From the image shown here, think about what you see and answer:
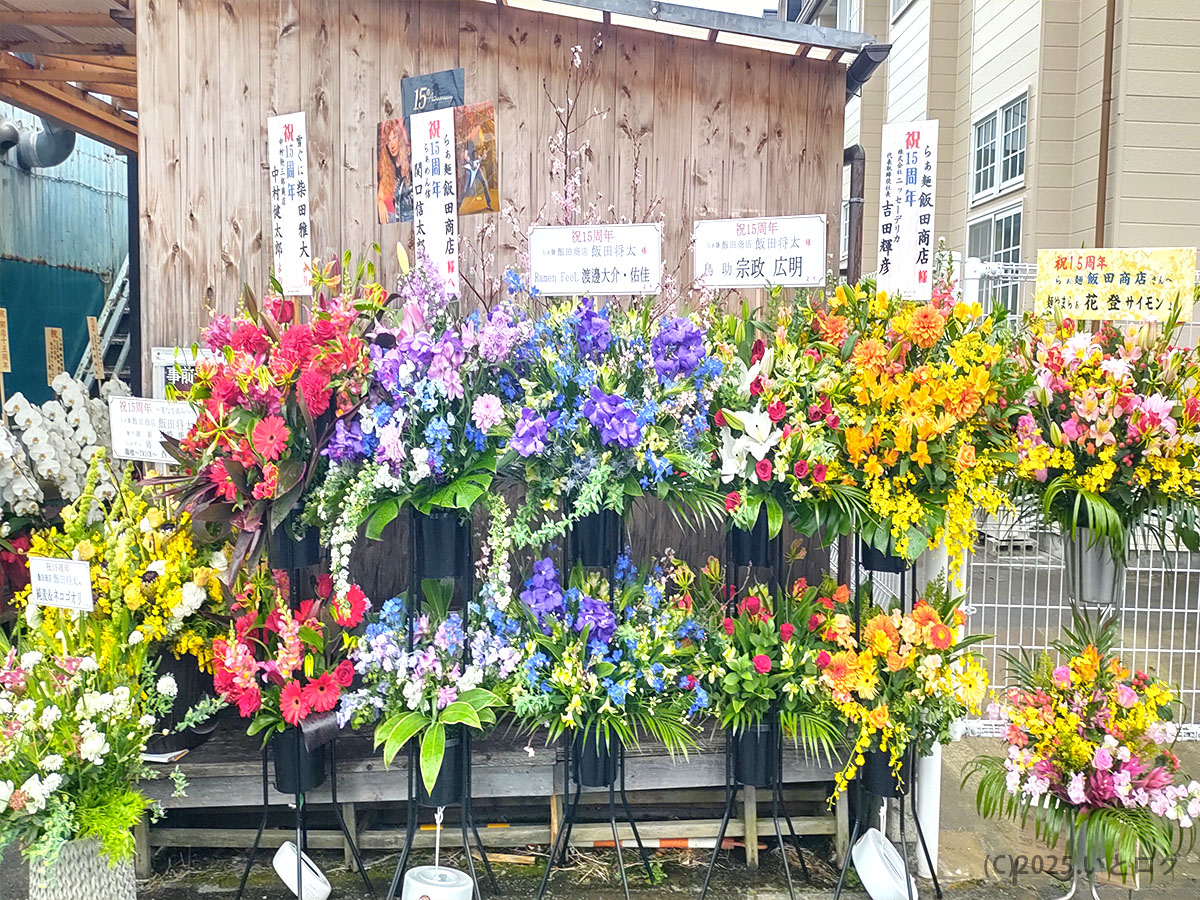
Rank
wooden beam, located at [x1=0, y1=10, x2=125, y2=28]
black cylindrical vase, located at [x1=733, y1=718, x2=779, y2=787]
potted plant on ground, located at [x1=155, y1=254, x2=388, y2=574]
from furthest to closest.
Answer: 1. wooden beam, located at [x1=0, y1=10, x2=125, y2=28]
2. black cylindrical vase, located at [x1=733, y1=718, x2=779, y2=787]
3. potted plant on ground, located at [x1=155, y1=254, x2=388, y2=574]

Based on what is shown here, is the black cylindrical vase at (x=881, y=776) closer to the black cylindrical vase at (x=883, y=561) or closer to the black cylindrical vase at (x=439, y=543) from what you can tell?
the black cylindrical vase at (x=883, y=561)

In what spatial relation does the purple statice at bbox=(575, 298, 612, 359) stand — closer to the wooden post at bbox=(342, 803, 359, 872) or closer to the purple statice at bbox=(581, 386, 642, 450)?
the purple statice at bbox=(581, 386, 642, 450)

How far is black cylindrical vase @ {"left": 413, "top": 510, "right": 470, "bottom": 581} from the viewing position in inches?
105

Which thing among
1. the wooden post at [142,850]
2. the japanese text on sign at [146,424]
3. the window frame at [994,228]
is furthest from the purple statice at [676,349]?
the window frame at [994,228]

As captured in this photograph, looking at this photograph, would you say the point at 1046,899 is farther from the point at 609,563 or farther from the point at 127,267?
the point at 127,267

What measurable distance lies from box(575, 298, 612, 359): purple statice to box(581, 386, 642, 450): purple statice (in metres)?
0.16

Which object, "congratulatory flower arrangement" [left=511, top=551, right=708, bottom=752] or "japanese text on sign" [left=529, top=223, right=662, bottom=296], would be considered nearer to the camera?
"congratulatory flower arrangement" [left=511, top=551, right=708, bottom=752]

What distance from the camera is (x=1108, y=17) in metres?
6.28

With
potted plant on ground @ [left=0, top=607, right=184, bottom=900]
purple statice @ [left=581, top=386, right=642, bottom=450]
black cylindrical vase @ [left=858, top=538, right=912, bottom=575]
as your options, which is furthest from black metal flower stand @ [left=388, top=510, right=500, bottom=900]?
black cylindrical vase @ [left=858, top=538, right=912, bottom=575]

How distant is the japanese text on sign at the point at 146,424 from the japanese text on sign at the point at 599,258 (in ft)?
4.02

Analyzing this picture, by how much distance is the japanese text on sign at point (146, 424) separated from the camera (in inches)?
123

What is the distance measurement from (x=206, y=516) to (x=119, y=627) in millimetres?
480

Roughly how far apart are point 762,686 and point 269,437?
1.53m

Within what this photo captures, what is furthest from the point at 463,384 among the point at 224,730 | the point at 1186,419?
the point at 1186,419
